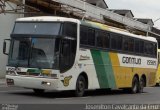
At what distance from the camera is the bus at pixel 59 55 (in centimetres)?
2036

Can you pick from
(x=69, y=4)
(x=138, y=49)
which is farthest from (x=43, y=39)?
(x=69, y=4)

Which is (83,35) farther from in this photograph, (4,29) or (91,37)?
(4,29)

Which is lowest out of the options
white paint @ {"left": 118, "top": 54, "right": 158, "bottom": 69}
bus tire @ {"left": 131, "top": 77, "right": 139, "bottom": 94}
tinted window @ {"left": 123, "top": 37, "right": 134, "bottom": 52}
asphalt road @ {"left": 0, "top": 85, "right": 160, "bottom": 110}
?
asphalt road @ {"left": 0, "top": 85, "right": 160, "bottom": 110}

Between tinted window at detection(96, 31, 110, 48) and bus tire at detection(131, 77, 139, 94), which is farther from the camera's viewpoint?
bus tire at detection(131, 77, 139, 94)

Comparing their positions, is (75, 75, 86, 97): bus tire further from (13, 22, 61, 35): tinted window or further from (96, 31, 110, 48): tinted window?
(13, 22, 61, 35): tinted window

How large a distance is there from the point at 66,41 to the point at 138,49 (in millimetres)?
8677

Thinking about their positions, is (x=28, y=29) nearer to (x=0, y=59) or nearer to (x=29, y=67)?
(x=29, y=67)

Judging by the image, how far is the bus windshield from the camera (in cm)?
2033

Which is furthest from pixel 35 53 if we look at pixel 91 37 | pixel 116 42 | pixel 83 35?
pixel 116 42

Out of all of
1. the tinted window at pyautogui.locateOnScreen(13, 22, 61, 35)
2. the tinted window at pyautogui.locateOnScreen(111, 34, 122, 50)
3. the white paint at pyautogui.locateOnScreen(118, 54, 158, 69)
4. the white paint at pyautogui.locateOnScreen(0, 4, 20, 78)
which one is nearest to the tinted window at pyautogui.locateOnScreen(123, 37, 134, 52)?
the white paint at pyautogui.locateOnScreen(118, 54, 158, 69)

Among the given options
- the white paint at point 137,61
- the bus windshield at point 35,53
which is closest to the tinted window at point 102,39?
the white paint at point 137,61

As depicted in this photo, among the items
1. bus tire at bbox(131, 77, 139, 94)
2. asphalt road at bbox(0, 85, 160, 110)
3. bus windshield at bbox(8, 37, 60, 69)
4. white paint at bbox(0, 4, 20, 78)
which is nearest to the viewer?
asphalt road at bbox(0, 85, 160, 110)

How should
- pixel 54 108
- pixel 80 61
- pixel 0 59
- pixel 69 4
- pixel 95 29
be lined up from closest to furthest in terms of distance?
1. pixel 54 108
2. pixel 80 61
3. pixel 95 29
4. pixel 0 59
5. pixel 69 4

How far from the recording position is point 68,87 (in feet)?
68.8
